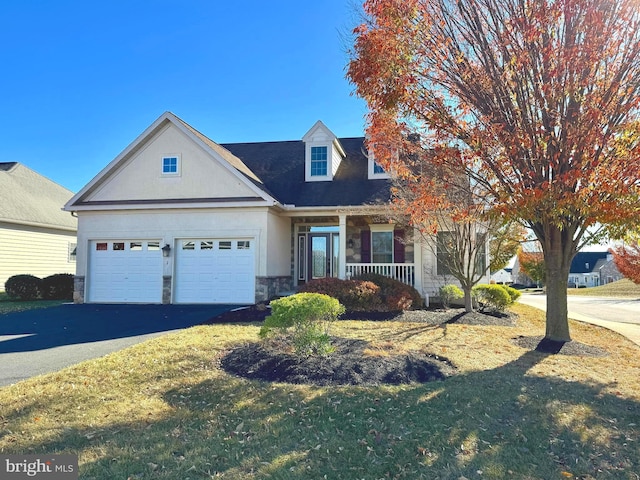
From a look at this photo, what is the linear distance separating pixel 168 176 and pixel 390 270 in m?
8.31

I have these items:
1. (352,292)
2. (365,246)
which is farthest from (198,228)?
(365,246)

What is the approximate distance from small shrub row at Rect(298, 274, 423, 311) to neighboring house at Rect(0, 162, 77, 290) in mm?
14523

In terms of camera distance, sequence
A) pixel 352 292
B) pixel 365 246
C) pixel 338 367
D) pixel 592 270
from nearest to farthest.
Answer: pixel 338 367
pixel 352 292
pixel 365 246
pixel 592 270

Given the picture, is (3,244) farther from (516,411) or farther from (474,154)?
(516,411)

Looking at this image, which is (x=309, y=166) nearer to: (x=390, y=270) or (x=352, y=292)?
(x=390, y=270)

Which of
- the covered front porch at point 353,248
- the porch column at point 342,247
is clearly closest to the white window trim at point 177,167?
the covered front porch at point 353,248

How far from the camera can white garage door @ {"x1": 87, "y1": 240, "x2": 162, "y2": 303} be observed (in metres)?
14.1

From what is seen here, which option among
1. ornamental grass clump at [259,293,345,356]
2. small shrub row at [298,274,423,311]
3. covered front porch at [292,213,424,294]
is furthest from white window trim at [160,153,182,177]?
ornamental grass clump at [259,293,345,356]

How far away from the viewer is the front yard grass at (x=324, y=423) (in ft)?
10.8

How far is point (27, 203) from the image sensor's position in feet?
68.1

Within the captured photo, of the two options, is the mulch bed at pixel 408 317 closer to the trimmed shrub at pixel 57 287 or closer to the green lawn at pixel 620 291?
the trimmed shrub at pixel 57 287

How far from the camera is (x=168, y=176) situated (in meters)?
14.3

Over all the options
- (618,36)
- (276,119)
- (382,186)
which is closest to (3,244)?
(276,119)

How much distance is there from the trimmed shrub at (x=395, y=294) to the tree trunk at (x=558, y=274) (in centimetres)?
429
